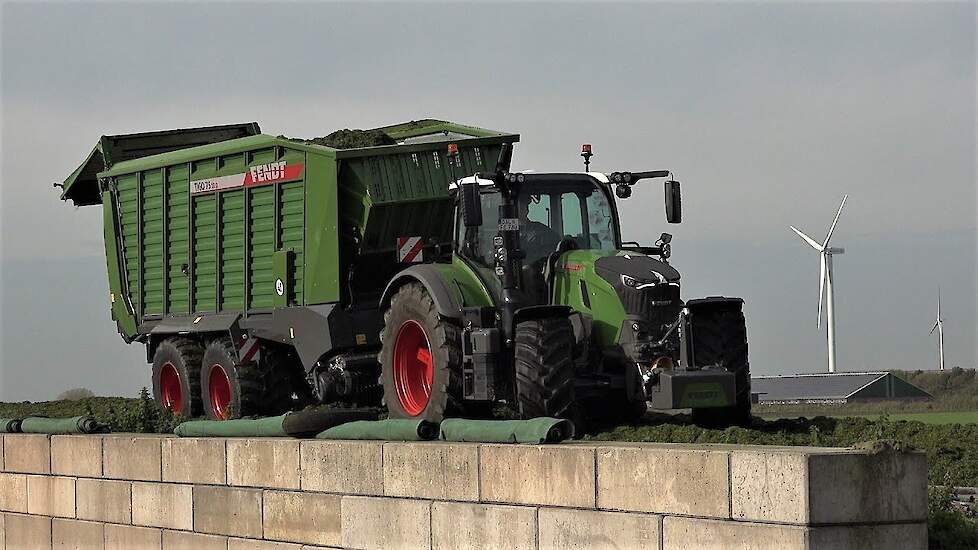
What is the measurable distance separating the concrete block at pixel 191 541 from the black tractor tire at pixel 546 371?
9.67 feet

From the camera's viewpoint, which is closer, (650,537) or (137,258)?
(650,537)

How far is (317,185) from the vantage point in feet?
57.1

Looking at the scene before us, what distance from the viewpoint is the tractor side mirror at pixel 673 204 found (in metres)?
15.0

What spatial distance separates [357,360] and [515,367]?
13.3ft

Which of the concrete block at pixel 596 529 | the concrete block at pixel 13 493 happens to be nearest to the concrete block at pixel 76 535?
the concrete block at pixel 13 493

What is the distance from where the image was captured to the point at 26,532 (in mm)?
17312

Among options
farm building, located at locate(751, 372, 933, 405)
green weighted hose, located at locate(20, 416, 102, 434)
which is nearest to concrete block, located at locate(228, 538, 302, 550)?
green weighted hose, located at locate(20, 416, 102, 434)

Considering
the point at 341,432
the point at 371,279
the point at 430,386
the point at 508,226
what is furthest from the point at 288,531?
the point at 371,279

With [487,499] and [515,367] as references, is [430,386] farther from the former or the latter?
[487,499]

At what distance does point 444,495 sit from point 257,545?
2.72m

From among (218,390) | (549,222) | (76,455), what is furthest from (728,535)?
(218,390)

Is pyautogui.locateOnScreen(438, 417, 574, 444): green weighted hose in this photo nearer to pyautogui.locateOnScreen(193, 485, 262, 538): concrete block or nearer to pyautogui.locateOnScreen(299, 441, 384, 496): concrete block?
pyautogui.locateOnScreen(299, 441, 384, 496): concrete block

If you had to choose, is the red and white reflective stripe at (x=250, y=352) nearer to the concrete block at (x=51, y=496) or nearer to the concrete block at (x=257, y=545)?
the concrete block at (x=51, y=496)

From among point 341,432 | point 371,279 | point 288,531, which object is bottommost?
point 288,531
